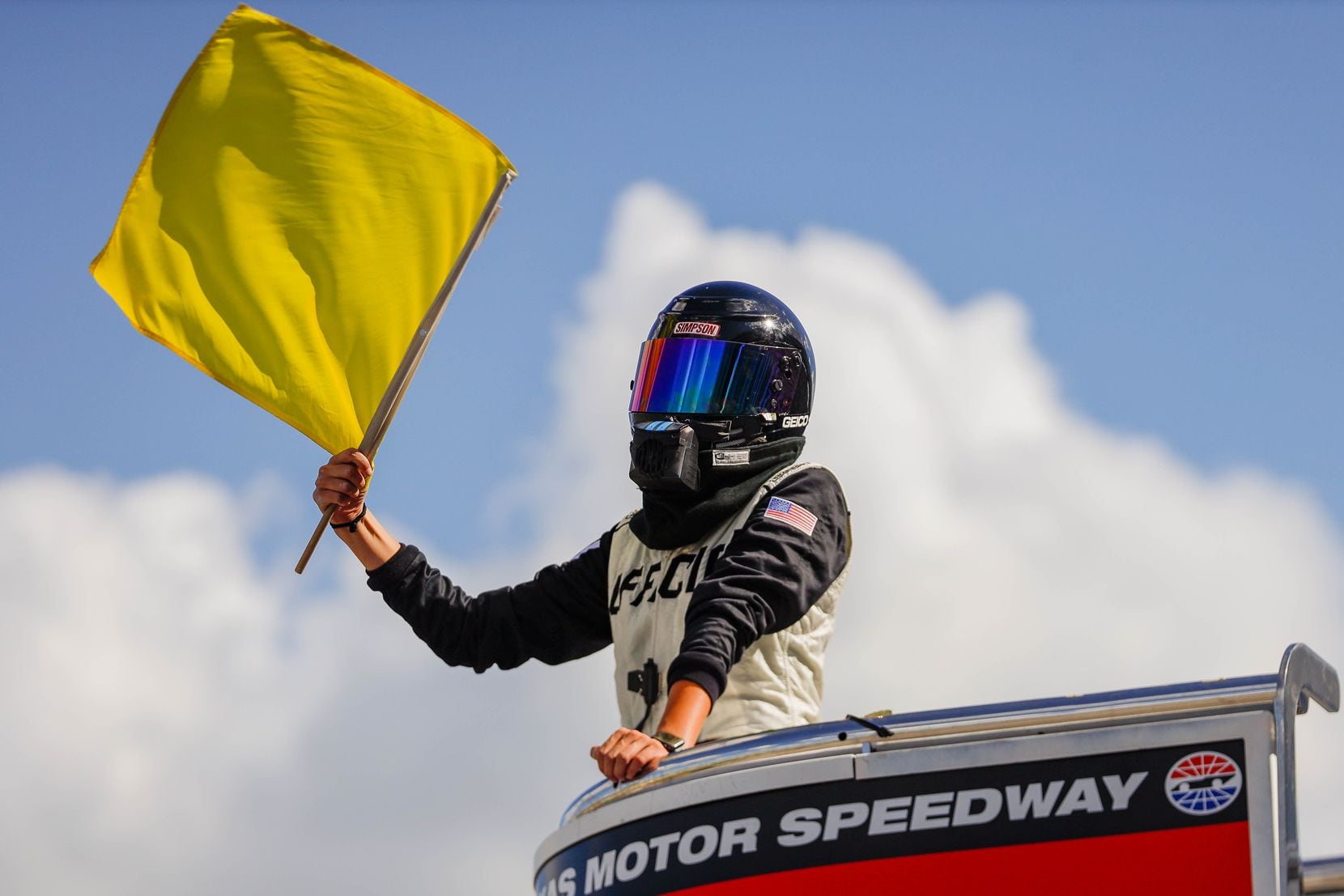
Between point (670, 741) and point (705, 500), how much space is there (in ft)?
4.22

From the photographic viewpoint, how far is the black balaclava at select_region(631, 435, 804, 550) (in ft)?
19.9

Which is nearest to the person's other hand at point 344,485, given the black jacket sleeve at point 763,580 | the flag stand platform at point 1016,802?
the black jacket sleeve at point 763,580

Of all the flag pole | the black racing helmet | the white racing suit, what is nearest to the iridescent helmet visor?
the black racing helmet

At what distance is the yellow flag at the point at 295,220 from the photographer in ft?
23.3

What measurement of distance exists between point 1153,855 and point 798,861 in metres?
0.82

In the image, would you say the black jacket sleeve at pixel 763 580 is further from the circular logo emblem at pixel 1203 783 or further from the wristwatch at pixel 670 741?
the circular logo emblem at pixel 1203 783

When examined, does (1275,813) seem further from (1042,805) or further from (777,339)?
(777,339)

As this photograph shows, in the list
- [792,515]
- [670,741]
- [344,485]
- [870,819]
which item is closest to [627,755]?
[670,741]

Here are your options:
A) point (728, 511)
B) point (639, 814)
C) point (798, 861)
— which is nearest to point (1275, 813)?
point (798, 861)

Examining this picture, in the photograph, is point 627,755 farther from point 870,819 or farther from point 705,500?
point 705,500

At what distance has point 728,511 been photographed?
6.06 m

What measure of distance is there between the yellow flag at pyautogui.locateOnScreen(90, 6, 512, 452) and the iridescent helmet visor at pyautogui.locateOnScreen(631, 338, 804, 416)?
1239 mm

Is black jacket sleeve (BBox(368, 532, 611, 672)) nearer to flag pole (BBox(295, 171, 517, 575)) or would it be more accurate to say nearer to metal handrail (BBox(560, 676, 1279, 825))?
flag pole (BBox(295, 171, 517, 575))

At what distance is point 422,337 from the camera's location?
710 cm
